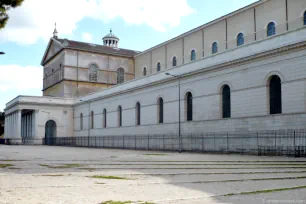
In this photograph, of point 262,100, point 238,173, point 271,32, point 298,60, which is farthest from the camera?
point 271,32

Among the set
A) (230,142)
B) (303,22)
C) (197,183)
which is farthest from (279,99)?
(197,183)

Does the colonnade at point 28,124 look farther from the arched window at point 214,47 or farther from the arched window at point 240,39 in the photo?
the arched window at point 240,39

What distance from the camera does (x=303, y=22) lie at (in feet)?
106

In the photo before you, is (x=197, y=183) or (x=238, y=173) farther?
(x=238, y=173)

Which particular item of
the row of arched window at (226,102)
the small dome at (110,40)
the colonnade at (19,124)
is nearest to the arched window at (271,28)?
the row of arched window at (226,102)

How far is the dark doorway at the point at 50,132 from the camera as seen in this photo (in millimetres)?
57841

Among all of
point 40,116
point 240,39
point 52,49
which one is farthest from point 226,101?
point 52,49

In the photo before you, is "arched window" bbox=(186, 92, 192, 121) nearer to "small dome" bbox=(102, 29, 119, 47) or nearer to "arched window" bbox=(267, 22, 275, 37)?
"arched window" bbox=(267, 22, 275, 37)

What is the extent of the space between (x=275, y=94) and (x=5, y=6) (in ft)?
65.5

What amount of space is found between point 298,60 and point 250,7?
13661 mm

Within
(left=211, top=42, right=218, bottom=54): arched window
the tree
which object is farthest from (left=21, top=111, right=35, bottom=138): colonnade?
the tree

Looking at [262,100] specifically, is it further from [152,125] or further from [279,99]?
[152,125]

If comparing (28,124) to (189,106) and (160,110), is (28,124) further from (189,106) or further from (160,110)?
(189,106)

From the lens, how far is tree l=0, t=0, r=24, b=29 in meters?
12.0
